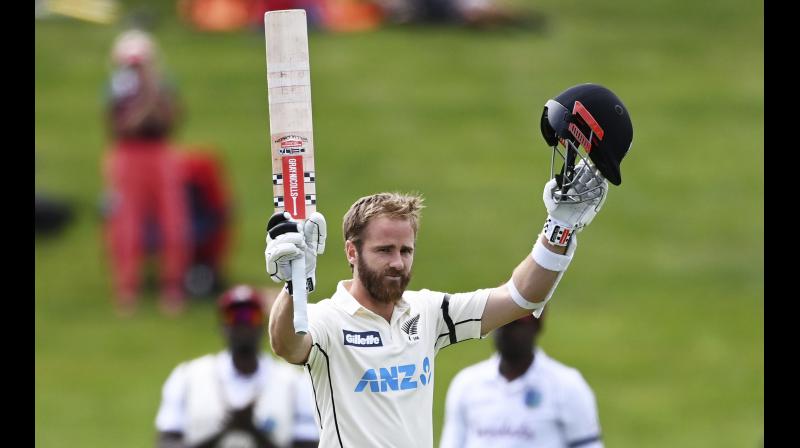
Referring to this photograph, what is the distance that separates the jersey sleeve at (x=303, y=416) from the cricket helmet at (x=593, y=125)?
3659mm

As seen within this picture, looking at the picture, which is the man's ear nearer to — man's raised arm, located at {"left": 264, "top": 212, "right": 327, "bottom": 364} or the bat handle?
man's raised arm, located at {"left": 264, "top": 212, "right": 327, "bottom": 364}

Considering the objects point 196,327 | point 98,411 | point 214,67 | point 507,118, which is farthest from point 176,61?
point 98,411

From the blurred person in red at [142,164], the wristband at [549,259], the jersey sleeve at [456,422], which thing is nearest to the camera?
the wristband at [549,259]

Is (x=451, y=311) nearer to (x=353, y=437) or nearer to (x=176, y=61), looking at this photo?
(x=353, y=437)

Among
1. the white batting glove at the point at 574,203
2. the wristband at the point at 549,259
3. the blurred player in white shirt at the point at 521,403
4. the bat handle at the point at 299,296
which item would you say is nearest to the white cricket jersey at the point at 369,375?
the bat handle at the point at 299,296

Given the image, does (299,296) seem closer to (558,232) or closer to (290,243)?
(290,243)

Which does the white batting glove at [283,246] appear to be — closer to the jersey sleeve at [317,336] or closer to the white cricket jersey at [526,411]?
the jersey sleeve at [317,336]

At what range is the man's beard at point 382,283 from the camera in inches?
227

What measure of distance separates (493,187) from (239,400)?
1334 cm

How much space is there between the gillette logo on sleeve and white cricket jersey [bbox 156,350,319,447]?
3116 mm

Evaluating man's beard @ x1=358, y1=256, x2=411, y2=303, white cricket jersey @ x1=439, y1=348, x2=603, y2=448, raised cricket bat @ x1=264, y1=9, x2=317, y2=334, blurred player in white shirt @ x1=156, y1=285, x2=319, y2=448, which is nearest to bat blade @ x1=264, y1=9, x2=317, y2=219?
raised cricket bat @ x1=264, y1=9, x2=317, y2=334

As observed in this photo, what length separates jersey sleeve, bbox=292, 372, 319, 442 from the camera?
29.1ft

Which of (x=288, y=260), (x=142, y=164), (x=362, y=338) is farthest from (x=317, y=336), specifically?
(x=142, y=164)

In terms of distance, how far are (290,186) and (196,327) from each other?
12.6 metres
